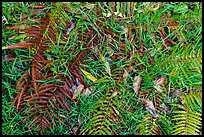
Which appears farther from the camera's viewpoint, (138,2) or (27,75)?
(138,2)

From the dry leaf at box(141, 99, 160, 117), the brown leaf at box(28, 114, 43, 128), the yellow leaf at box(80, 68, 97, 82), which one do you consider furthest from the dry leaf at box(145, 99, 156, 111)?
the brown leaf at box(28, 114, 43, 128)

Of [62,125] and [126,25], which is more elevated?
[126,25]

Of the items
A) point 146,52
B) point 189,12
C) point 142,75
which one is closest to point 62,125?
point 142,75

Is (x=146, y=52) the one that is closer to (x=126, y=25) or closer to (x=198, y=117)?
(x=126, y=25)

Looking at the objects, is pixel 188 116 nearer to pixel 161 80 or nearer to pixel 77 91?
pixel 161 80

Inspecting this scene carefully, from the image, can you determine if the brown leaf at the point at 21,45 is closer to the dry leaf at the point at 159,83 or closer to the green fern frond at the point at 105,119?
the green fern frond at the point at 105,119

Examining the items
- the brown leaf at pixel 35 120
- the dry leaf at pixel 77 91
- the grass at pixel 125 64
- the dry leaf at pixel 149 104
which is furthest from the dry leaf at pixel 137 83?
the brown leaf at pixel 35 120

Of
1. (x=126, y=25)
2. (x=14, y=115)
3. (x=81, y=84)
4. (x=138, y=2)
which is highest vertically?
(x=138, y=2)
